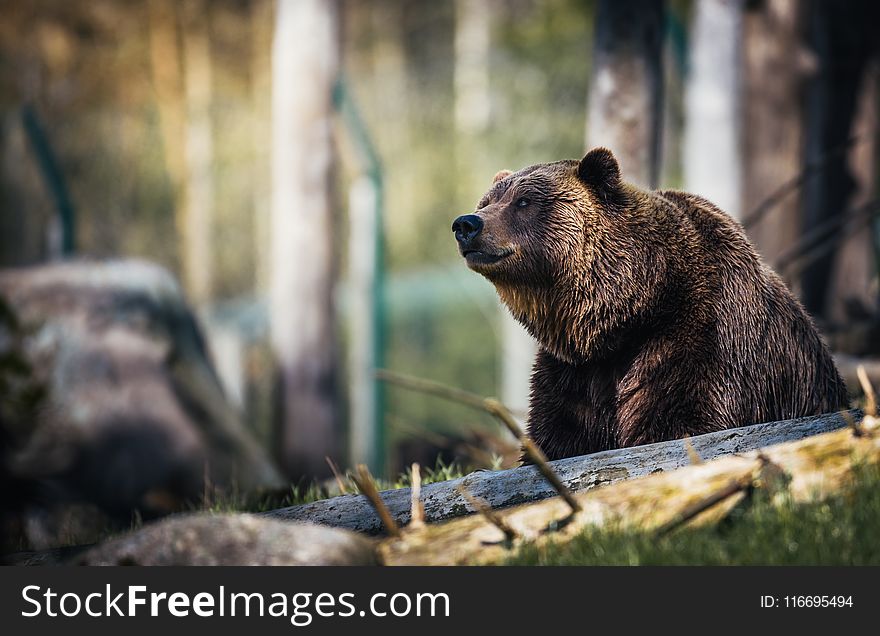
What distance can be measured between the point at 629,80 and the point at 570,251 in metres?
2.24

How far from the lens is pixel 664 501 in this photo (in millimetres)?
2961

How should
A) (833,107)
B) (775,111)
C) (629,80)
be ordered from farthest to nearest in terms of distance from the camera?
A: (833,107) < (775,111) < (629,80)

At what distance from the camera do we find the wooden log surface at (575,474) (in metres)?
3.34

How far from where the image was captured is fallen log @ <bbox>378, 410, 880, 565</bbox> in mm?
2893

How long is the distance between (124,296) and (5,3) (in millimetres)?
11749

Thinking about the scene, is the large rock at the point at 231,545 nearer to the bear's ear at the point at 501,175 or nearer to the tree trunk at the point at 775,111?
the bear's ear at the point at 501,175

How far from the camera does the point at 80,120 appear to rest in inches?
766

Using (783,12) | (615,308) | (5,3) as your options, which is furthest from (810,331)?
(5,3)

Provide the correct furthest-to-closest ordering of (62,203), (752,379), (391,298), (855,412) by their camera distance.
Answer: (391,298)
(62,203)
(752,379)
(855,412)

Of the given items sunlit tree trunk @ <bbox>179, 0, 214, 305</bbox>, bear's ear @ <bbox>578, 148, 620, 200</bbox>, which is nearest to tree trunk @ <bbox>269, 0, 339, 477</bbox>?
bear's ear @ <bbox>578, 148, 620, 200</bbox>

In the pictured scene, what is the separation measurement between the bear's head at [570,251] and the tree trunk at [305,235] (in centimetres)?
479

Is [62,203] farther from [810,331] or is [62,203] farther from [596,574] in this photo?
[596,574]

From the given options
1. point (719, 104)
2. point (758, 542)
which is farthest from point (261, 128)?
point (758, 542)

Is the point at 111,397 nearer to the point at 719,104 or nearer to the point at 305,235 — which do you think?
the point at 305,235
